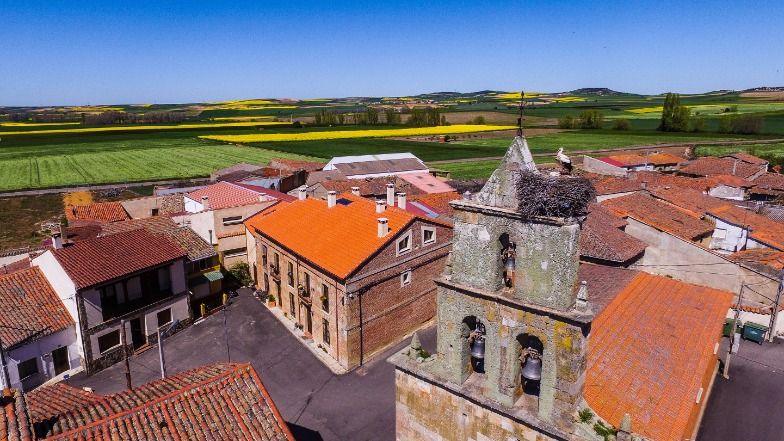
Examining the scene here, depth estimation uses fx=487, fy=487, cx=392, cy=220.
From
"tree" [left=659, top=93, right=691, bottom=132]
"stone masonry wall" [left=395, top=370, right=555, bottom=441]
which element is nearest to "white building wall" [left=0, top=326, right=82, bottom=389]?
"stone masonry wall" [left=395, top=370, right=555, bottom=441]

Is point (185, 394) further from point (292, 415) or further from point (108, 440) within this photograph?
point (292, 415)

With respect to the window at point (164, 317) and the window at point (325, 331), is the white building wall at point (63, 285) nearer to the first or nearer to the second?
the window at point (164, 317)

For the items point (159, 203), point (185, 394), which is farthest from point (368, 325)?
point (159, 203)

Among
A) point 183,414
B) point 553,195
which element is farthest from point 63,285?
point 553,195

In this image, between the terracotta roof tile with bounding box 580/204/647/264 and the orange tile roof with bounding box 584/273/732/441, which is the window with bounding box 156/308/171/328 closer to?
the orange tile roof with bounding box 584/273/732/441

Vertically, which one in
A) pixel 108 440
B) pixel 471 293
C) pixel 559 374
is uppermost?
pixel 471 293

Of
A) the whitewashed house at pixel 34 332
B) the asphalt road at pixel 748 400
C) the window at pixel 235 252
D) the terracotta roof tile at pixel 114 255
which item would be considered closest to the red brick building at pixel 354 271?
the window at pixel 235 252

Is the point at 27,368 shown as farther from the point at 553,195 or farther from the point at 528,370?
the point at 553,195
